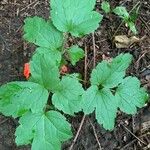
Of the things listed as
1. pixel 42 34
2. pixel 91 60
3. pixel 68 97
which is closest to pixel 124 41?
pixel 91 60

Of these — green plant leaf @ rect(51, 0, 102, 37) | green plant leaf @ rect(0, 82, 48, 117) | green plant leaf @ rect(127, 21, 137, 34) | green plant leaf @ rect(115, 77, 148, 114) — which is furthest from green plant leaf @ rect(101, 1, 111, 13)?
green plant leaf @ rect(0, 82, 48, 117)

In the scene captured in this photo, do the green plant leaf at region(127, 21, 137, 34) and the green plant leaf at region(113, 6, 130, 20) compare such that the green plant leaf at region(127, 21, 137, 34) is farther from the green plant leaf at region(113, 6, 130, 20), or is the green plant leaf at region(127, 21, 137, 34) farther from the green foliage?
the green foliage

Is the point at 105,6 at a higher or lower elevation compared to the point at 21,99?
higher

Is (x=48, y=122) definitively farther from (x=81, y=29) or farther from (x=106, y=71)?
(x=81, y=29)

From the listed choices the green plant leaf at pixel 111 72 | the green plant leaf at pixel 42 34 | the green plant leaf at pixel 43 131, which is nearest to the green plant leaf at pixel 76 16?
the green plant leaf at pixel 42 34

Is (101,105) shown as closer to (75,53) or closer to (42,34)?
(75,53)

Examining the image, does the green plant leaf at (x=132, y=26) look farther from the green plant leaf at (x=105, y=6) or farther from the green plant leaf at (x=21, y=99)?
the green plant leaf at (x=21, y=99)
